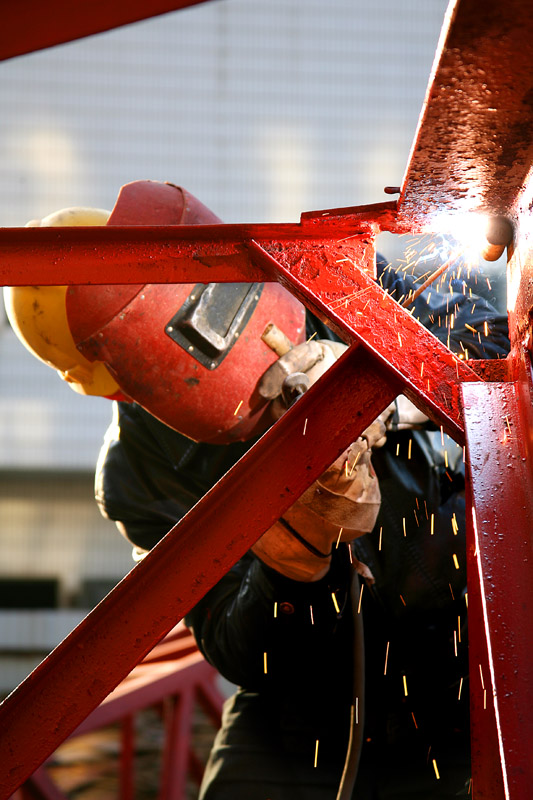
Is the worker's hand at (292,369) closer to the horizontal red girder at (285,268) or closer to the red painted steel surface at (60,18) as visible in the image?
the horizontal red girder at (285,268)

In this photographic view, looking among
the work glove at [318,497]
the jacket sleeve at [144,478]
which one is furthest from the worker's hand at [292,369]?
the jacket sleeve at [144,478]

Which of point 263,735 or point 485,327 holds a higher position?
point 485,327

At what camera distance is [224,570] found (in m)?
1.29

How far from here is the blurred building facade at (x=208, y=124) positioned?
31.4ft

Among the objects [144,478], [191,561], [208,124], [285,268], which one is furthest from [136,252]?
[208,124]

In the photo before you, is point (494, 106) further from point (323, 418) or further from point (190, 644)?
point (190, 644)

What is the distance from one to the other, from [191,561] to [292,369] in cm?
58

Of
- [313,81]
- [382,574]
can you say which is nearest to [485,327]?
[382,574]

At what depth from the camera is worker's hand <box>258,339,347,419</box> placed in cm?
173

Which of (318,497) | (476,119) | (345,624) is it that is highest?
(476,119)

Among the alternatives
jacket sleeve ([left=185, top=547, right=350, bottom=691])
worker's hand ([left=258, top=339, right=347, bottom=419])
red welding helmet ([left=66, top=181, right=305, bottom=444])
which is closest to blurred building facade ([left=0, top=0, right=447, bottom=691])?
jacket sleeve ([left=185, top=547, right=350, bottom=691])

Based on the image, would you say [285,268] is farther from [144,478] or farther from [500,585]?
[144,478]

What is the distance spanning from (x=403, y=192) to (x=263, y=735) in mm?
1940

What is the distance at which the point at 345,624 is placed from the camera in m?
2.29
